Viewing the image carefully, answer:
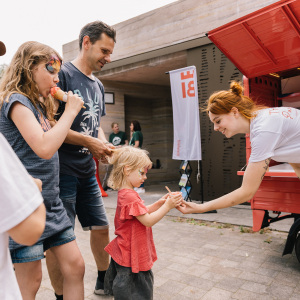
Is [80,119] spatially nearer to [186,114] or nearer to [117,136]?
[186,114]

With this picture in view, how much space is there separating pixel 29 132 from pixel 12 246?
60 centimetres

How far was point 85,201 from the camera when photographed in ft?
8.34

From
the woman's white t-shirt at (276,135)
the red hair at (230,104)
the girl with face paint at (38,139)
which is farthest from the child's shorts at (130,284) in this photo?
the red hair at (230,104)

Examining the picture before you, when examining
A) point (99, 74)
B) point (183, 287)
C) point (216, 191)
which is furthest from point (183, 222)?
point (99, 74)

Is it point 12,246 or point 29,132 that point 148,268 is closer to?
point 12,246

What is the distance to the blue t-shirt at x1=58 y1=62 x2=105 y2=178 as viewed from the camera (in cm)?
230

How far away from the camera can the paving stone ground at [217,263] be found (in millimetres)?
2920

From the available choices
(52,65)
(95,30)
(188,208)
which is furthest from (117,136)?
(52,65)

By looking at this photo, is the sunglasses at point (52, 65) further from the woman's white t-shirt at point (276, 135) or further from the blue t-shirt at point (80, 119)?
the woman's white t-shirt at point (276, 135)

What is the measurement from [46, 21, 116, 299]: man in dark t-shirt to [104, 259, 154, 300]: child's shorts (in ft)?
1.68

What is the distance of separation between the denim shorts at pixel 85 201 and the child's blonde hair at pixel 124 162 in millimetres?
314

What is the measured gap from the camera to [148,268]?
83.8 inches

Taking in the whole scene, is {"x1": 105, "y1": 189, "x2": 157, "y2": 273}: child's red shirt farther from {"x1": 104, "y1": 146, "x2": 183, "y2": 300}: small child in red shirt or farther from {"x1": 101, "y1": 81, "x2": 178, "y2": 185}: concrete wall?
{"x1": 101, "y1": 81, "x2": 178, "y2": 185}: concrete wall

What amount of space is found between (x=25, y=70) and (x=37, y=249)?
100 cm
